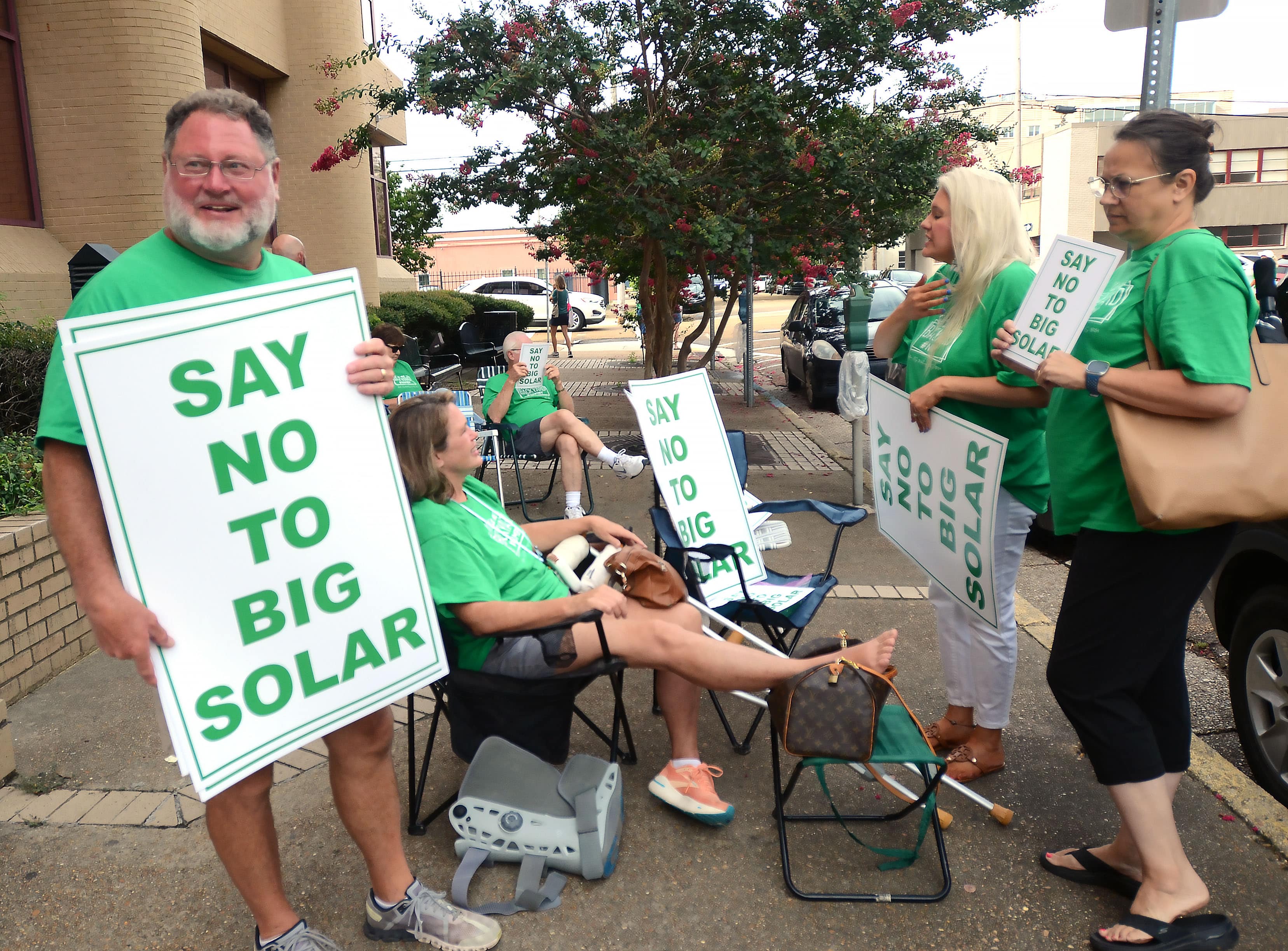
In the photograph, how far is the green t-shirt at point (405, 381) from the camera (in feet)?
19.9

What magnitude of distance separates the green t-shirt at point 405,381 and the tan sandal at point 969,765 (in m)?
4.21

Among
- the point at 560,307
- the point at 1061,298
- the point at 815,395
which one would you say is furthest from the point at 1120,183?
the point at 560,307

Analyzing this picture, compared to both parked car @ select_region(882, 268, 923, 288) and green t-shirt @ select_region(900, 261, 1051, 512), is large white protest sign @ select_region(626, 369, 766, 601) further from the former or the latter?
parked car @ select_region(882, 268, 923, 288)

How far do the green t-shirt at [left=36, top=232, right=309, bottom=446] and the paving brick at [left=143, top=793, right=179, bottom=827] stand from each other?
1.55m

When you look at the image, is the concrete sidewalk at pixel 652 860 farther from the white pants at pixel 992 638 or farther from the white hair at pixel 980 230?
the white hair at pixel 980 230

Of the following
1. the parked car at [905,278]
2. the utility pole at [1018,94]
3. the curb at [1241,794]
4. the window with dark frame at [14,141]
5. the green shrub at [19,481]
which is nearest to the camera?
the curb at [1241,794]

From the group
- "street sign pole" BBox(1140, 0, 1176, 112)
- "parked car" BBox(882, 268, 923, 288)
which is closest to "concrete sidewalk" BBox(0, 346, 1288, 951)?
"street sign pole" BBox(1140, 0, 1176, 112)

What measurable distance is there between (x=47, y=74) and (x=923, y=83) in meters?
7.66

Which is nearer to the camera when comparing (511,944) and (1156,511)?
(1156,511)

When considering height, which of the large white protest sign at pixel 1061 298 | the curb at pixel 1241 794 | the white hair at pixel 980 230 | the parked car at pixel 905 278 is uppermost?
the white hair at pixel 980 230

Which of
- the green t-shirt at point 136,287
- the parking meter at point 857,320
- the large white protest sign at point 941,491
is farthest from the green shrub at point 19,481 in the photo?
the parking meter at point 857,320

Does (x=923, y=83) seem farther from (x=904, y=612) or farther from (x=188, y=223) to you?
(x=188, y=223)

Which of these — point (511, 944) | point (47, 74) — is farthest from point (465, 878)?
point (47, 74)

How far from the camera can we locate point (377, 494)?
82.7 inches
